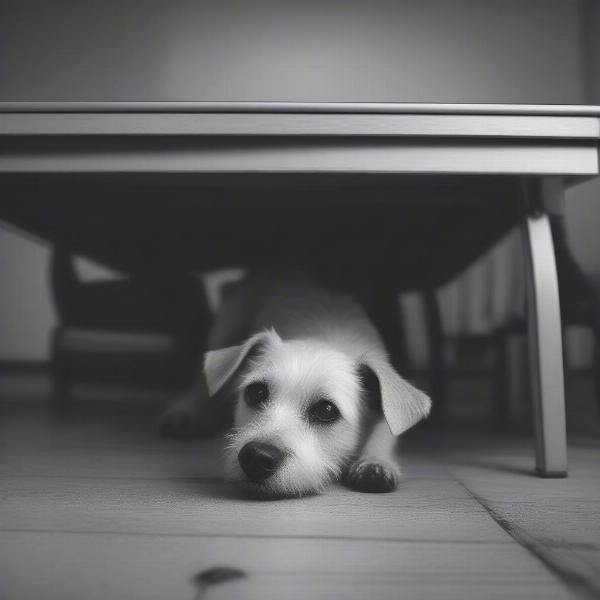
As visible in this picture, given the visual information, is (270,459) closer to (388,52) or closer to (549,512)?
(549,512)

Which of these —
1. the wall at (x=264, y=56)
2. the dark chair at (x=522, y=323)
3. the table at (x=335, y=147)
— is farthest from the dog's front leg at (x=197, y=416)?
the wall at (x=264, y=56)

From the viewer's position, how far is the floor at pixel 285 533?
2.23 ft

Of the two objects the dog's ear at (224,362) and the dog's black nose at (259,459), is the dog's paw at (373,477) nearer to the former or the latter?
the dog's black nose at (259,459)

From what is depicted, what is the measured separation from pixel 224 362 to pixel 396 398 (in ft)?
1.20

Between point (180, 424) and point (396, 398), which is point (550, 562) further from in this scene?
point (180, 424)

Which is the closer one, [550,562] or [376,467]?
[550,562]

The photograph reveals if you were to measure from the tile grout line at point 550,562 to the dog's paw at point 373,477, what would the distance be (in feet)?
0.62

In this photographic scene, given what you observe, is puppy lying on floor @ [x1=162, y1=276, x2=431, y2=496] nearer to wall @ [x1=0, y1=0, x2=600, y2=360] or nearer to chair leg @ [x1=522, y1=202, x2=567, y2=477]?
chair leg @ [x1=522, y1=202, x2=567, y2=477]

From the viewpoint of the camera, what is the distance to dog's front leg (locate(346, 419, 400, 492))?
114 centimetres

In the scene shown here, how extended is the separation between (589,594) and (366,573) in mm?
233

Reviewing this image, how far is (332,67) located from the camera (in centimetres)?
318

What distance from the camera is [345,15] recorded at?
3195 mm

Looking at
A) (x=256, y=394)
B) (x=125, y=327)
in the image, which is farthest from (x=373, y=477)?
(x=125, y=327)

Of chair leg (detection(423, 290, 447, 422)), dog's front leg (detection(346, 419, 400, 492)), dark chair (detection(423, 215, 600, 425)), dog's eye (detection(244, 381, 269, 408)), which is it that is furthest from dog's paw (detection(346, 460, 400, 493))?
chair leg (detection(423, 290, 447, 422))
